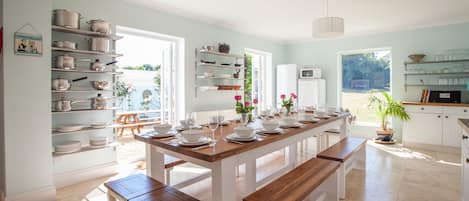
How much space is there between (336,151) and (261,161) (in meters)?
1.31

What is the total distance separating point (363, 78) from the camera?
5.95m

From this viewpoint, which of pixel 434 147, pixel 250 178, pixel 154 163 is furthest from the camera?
pixel 434 147

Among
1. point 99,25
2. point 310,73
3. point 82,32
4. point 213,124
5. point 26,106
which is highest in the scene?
point 99,25

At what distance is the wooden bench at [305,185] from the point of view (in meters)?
1.76

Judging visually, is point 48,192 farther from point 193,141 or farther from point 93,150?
point 193,141

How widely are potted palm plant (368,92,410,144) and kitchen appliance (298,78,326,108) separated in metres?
1.09

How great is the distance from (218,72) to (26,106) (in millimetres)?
3172

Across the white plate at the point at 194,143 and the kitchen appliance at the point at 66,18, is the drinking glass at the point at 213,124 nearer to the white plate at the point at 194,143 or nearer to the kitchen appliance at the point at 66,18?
the white plate at the point at 194,143

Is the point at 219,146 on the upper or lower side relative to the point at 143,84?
lower

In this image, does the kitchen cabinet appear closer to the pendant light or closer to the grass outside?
the grass outside

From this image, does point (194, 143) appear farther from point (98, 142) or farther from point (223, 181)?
point (98, 142)

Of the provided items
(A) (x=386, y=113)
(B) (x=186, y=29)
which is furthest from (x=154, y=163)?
(A) (x=386, y=113)

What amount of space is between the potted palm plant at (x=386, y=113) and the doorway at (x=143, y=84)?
418 centimetres

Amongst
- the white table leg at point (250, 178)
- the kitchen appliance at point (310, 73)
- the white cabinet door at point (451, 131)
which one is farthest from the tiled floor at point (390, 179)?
the kitchen appliance at point (310, 73)
